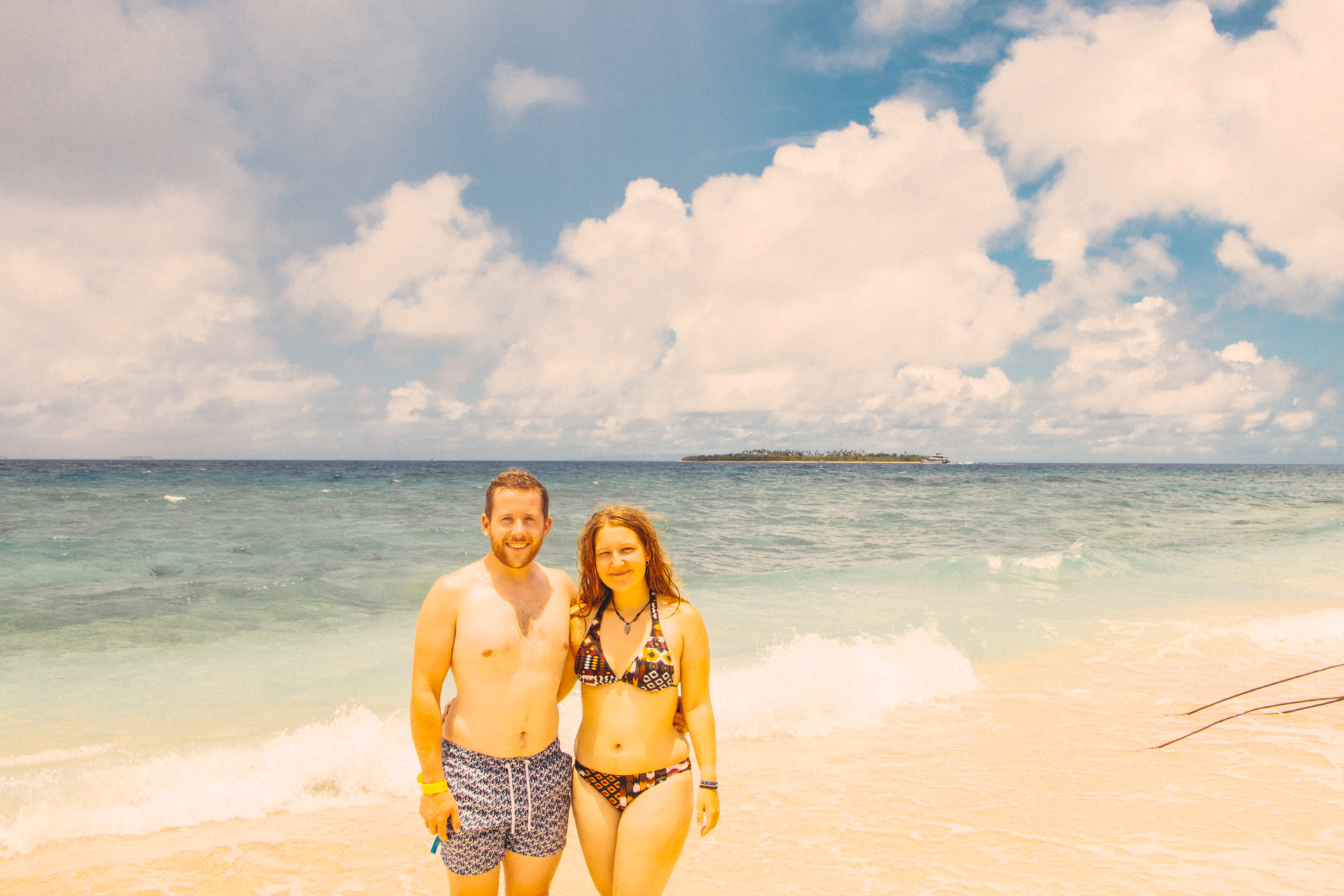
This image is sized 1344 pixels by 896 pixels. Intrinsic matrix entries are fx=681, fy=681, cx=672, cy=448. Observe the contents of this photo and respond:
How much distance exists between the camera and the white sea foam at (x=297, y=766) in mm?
5164

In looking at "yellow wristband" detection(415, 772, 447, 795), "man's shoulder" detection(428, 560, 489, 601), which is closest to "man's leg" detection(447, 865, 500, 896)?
"yellow wristband" detection(415, 772, 447, 795)

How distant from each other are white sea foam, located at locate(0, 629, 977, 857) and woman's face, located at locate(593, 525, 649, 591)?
4.10m

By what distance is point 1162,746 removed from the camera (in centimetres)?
609

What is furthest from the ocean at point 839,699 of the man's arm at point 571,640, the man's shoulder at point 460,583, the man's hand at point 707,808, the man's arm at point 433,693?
the man's shoulder at point 460,583

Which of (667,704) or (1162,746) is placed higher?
(667,704)

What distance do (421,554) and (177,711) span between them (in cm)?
982

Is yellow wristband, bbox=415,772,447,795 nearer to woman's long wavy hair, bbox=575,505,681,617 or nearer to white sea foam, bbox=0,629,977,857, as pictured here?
woman's long wavy hair, bbox=575,505,681,617

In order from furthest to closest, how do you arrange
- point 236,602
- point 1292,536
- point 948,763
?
1. point 1292,536
2. point 236,602
3. point 948,763

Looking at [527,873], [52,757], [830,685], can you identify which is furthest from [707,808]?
[52,757]

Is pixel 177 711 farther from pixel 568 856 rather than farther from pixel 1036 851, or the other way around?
pixel 1036 851

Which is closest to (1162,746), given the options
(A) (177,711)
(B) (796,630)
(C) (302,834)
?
(B) (796,630)

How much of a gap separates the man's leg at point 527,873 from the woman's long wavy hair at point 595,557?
1.02 metres

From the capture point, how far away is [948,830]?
483 cm

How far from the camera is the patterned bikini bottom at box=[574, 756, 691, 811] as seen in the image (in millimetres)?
2863
